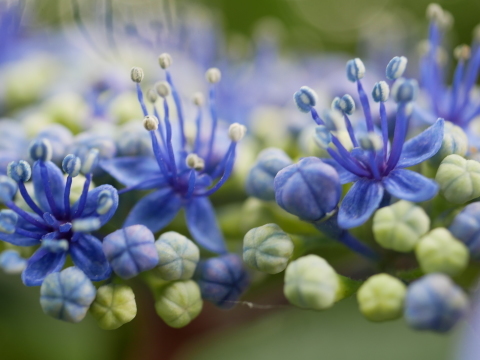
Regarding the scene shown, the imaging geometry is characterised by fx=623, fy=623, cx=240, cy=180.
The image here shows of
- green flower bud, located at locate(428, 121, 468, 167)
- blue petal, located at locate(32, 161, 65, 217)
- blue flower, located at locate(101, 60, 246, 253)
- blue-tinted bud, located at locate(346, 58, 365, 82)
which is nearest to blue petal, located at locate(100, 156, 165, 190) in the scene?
blue flower, located at locate(101, 60, 246, 253)

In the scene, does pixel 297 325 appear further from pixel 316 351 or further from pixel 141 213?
pixel 141 213

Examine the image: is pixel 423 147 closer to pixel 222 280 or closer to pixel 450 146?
pixel 450 146

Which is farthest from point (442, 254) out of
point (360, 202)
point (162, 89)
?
point (162, 89)

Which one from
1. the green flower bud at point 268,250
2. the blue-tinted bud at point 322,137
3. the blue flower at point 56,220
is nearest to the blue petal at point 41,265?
the blue flower at point 56,220

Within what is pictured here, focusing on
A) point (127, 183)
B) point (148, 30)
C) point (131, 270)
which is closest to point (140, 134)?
point (127, 183)

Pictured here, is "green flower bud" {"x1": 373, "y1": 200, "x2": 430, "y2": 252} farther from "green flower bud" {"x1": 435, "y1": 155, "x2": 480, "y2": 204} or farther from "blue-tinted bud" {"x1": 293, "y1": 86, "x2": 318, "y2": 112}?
"blue-tinted bud" {"x1": 293, "y1": 86, "x2": 318, "y2": 112}
